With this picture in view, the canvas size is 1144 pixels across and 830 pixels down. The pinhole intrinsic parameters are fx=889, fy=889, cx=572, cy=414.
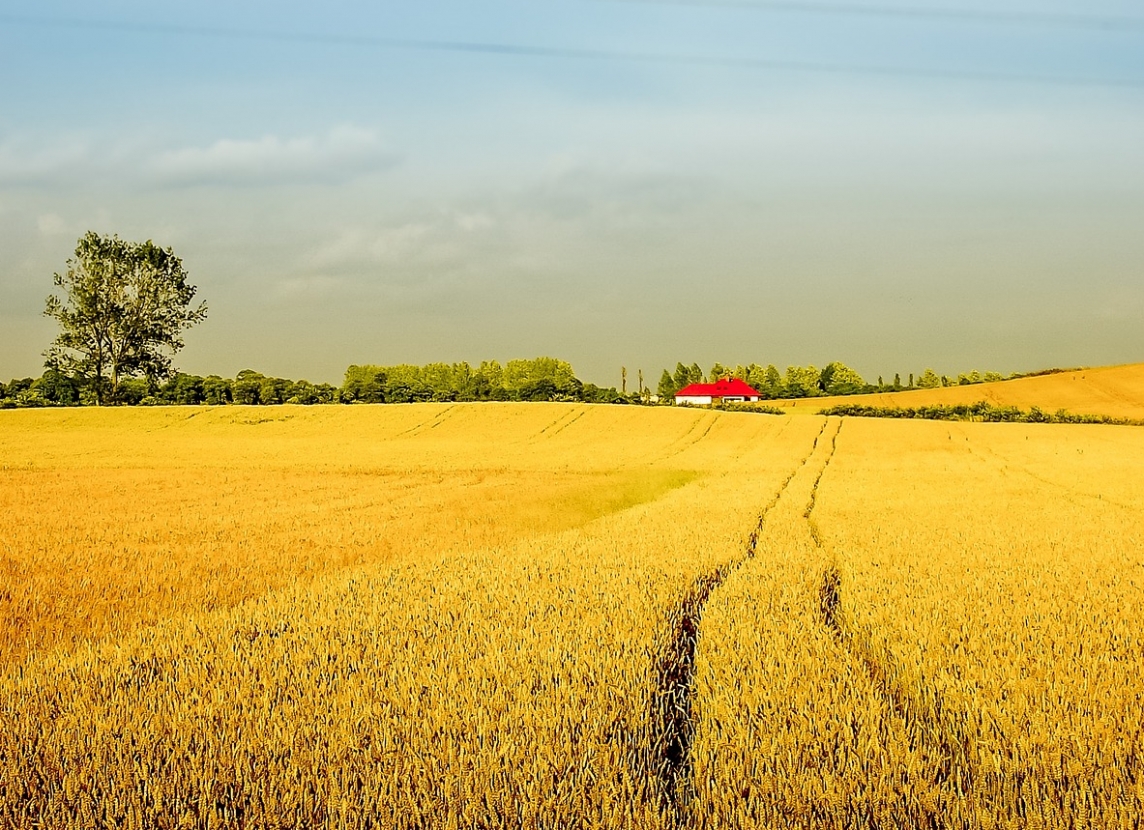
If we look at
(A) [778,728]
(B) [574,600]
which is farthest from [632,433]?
(A) [778,728]

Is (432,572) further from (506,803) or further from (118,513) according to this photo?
(118,513)

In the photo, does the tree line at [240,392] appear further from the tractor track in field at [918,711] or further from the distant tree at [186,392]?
the tractor track in field at [918,711]

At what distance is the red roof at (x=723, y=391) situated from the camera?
12512 centimetres

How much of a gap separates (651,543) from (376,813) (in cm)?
780

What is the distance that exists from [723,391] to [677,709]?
123 meters

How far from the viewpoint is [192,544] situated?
12.3 metres

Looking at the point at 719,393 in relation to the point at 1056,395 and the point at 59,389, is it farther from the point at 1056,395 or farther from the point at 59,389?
the point at 59,389

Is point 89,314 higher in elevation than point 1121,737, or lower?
higher

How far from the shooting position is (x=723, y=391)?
12569 centimetres

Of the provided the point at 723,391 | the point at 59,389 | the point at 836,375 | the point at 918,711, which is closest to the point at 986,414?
the point at 918,711

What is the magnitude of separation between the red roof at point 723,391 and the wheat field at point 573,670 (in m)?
110

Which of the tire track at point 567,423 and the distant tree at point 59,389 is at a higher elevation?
the distant tree at point 59,389

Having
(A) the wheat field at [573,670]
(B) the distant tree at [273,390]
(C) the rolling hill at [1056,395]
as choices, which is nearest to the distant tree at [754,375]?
(C) the rolling hill at [1056,395]

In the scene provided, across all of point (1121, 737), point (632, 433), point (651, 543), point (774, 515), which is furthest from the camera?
point (632, 433)
